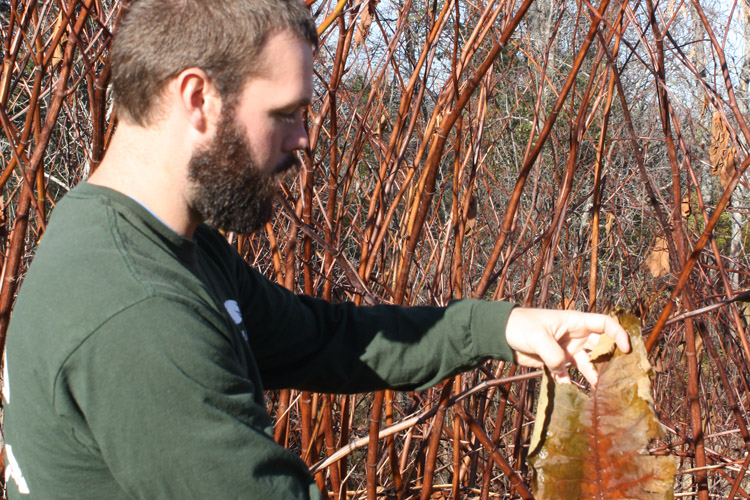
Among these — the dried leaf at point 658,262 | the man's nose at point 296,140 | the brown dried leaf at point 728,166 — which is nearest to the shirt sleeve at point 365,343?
the man's nose at point 296,140

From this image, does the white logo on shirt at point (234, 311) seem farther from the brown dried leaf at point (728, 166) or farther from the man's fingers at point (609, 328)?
the brown dried leaf at point (728, 166)

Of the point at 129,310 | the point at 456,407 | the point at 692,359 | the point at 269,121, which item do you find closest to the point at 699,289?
the point at 692,359

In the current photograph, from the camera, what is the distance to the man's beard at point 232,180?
3.20 feet

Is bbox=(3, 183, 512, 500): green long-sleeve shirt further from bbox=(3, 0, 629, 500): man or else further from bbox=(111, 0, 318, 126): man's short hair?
bbox=(111, 0, 318, 126): man's short hair

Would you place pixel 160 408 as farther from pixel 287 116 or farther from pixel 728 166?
pixel 728 166

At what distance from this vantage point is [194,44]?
0.98m

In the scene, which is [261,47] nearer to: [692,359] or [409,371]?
[409,371]

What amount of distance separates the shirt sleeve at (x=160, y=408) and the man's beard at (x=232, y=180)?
243 mm

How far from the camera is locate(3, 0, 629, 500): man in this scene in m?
0.76

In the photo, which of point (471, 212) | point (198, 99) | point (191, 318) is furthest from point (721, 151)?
point (191, 318)

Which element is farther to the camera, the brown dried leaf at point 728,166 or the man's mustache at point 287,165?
the brown dried leaf at point 728,166

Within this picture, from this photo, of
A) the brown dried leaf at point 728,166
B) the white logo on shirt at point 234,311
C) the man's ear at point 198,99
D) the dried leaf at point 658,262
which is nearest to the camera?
the man's ear at point 198,99

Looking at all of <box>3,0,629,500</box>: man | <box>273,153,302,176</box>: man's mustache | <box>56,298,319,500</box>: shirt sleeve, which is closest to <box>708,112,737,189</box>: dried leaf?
<box>3,0,629,500</box>: man

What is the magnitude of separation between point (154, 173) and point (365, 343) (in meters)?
0.57
